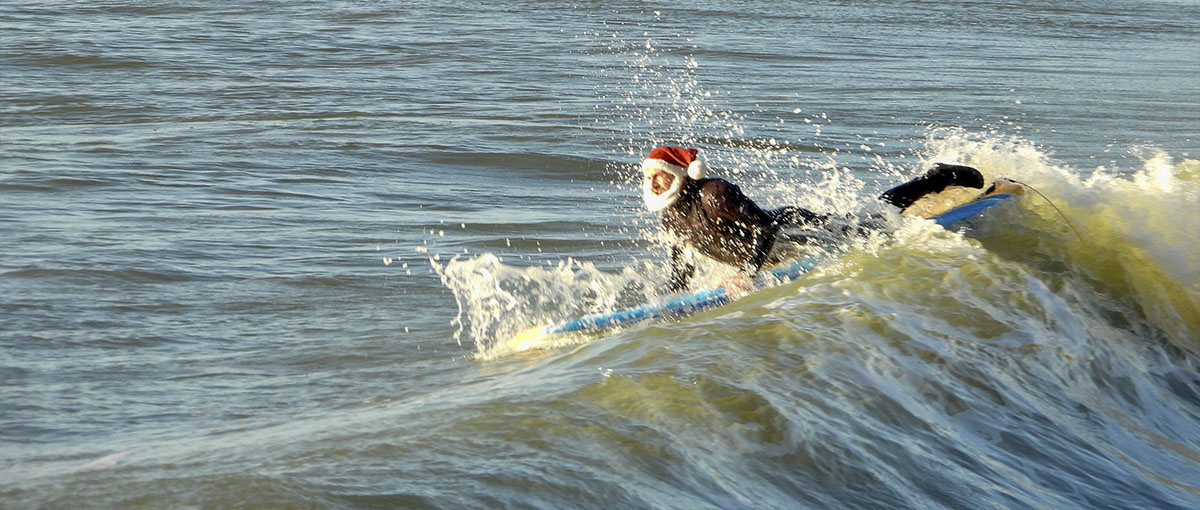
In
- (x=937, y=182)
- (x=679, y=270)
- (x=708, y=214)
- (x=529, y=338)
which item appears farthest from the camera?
(x=937, y=182)

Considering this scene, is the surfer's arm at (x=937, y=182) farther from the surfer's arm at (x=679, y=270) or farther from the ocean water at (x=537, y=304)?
the surfer's arm at (x=679, y=270)

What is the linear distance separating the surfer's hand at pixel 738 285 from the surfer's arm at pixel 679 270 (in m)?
0.25

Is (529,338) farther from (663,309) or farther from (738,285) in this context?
(738,285)

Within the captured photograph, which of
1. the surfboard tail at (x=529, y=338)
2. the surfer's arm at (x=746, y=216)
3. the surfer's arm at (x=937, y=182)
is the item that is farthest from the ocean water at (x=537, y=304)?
the surfer's arm at (x=746, y=216)

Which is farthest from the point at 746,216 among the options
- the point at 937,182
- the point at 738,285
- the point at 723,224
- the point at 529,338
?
the point at 937,182

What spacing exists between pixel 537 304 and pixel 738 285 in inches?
50.3

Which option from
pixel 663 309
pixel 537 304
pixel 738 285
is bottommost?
pixel 537 304

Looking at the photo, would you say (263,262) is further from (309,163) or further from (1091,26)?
(1091,26)

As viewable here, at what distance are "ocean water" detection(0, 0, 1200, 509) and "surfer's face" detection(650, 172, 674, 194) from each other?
56cm

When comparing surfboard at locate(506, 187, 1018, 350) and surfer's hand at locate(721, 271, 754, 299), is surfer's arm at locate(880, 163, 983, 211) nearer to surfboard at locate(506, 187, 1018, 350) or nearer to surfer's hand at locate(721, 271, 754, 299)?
surfboard at locate(506, 187, 1018, 350)

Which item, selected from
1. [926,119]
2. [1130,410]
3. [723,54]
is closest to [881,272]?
[1130,410]

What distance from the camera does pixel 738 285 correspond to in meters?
6.70

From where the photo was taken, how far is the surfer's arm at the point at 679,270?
6895 millimetres

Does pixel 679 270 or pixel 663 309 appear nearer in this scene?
pixel 663 309
